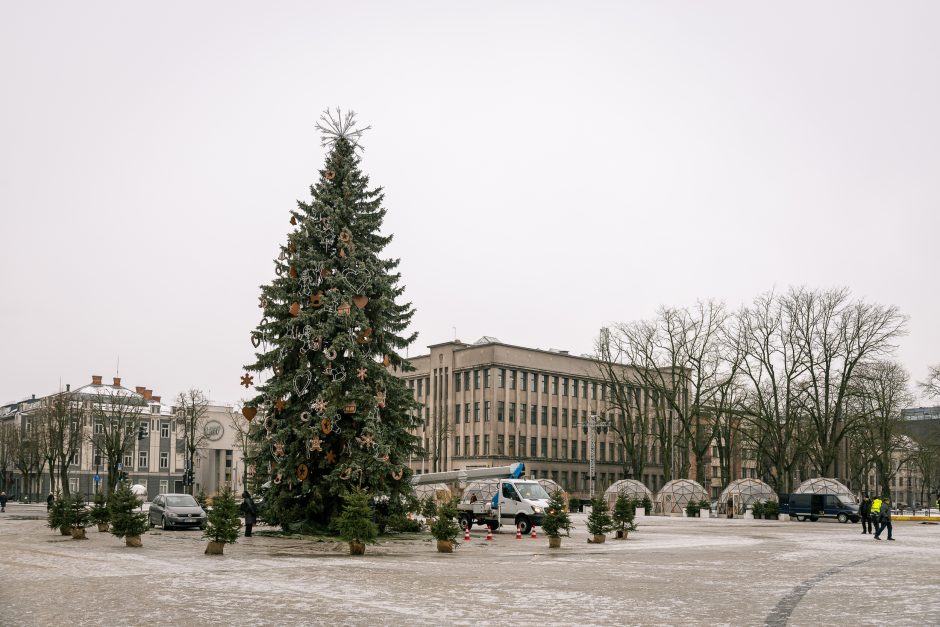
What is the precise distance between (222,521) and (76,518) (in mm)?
10792

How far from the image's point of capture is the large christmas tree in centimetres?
2892

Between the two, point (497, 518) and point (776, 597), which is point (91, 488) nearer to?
point (497, 518)

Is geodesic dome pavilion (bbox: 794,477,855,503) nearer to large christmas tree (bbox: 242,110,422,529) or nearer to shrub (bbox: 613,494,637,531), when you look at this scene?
shrub (bbox: 613,494,637,531)

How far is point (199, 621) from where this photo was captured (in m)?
11.6

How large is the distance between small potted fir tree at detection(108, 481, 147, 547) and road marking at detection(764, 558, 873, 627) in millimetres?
17837

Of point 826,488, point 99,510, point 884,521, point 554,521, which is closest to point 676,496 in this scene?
point 826,488

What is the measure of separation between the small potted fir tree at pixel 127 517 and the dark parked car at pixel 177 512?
8861mm

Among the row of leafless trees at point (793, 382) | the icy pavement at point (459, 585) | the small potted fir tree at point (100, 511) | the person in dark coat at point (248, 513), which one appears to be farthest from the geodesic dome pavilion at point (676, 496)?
the small potted fir tree at point (100, 511)

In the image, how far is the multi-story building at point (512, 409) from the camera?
308 feet

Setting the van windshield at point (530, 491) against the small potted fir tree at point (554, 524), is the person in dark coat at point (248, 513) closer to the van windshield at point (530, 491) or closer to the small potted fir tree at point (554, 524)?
the small potted fir tree at point (554, 524)

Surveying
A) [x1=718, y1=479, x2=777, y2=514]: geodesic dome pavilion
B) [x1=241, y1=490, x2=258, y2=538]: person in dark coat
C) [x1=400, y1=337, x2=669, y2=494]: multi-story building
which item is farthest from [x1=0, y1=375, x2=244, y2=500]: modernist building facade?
[x1=241, y1=490, x2=258, y2=538]: person in dark coat

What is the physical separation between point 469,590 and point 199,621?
504 cm

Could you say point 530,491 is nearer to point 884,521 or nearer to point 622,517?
point 622,517

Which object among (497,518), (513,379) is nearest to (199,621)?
(497,518)
